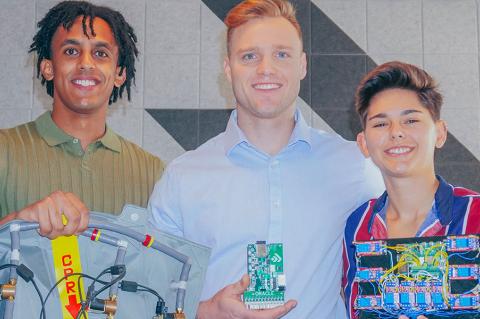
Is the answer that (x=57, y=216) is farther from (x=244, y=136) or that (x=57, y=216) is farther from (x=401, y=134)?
(x=401, y=134)

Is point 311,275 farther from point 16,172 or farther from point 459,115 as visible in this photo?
point 459,115

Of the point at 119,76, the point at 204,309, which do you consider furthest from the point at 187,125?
the point at 204,309

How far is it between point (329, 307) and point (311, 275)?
10 cm

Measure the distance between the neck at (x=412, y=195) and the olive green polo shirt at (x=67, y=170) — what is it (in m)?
0.78

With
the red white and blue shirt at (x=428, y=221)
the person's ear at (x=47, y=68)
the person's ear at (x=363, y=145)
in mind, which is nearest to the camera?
the red white and blue shirt at (x=428, y=221)

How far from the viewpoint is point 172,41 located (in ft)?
10.6

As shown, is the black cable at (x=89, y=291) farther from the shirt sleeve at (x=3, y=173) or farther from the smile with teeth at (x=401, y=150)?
the smile with teeth at (x=401, y=150)

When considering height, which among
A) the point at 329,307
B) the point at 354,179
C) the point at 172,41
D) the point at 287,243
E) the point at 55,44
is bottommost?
the point at 329,307

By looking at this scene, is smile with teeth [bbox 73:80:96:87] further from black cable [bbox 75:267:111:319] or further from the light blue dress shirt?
black cable [bbox 75:267:111:319]

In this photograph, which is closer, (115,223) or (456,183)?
(115,223)

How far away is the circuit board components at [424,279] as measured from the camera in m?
1.45

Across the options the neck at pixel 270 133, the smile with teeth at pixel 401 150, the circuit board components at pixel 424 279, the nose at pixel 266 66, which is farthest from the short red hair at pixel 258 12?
the circuit board components at pixel 424 279

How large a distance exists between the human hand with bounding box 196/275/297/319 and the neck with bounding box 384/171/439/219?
36 cm

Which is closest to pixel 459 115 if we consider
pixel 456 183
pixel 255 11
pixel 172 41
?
pixel 456 183
